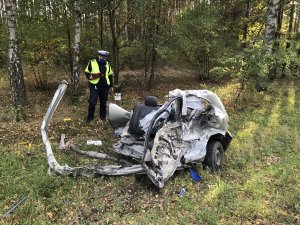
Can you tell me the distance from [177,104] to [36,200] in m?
3.17

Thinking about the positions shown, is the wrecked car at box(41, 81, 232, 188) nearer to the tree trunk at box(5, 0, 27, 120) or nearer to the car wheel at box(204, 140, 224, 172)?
the car wheel at box(204, 140, 224, 172)

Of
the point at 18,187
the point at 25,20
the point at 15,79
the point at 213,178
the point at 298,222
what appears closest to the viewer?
the point at 298,222

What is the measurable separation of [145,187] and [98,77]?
4.10 m

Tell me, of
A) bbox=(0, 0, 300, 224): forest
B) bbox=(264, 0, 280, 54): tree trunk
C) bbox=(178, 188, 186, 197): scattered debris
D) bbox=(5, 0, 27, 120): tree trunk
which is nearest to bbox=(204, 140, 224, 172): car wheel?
bbox=(0, 0, 300, 224): forest

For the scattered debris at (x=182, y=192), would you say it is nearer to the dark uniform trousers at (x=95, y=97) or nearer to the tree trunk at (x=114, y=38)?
the dark uniform trousers at (x=95, y=97)

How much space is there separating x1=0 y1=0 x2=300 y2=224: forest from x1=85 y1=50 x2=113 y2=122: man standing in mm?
700

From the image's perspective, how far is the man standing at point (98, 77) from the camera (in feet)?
31.0

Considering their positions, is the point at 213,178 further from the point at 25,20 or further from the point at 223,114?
the point at 25,20

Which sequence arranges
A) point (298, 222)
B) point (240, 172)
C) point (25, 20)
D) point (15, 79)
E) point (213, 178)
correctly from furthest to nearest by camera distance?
point (25, 20)
point (15, 79)
point (240, 172)
point (213, 178)
point (298, 222)

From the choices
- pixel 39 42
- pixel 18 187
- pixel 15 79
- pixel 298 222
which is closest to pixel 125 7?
pixel 39 42

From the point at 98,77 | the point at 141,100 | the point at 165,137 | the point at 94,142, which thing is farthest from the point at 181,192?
the point at 141,100

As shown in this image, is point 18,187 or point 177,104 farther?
point 177,104

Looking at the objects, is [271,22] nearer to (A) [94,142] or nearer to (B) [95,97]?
(B) [95,97]

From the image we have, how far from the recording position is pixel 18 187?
6000mm
